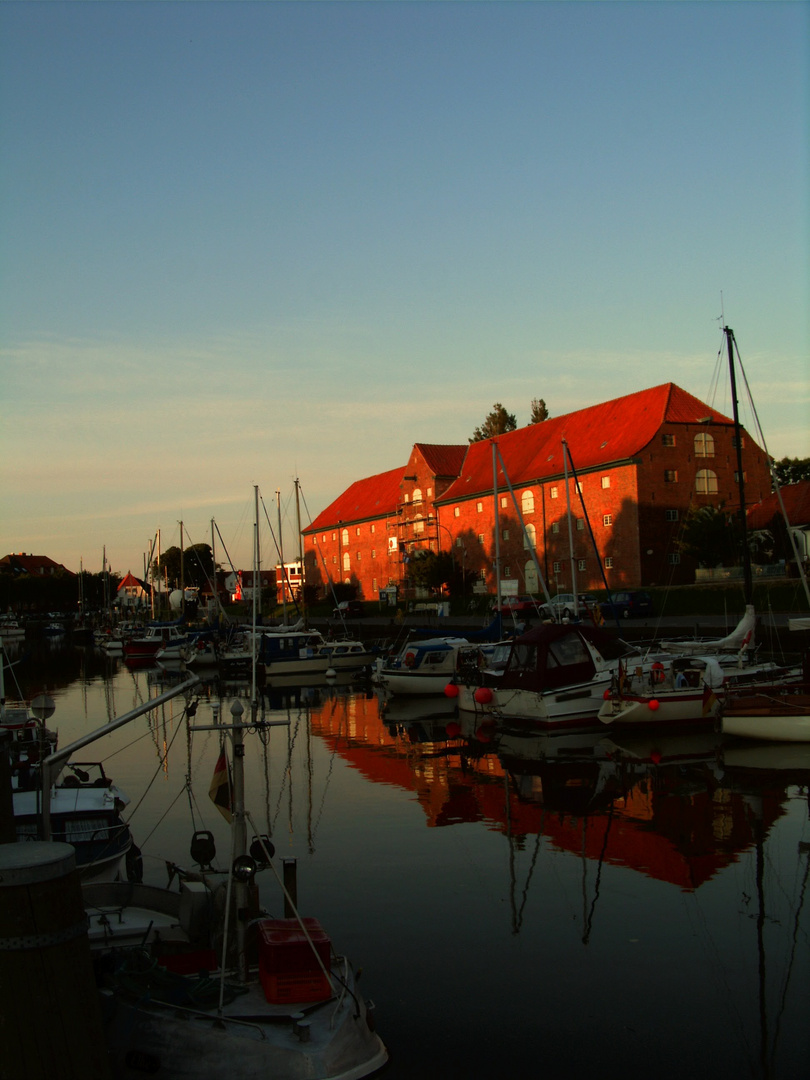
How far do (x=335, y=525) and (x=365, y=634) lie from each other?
4667 cm

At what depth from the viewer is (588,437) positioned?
78125mm

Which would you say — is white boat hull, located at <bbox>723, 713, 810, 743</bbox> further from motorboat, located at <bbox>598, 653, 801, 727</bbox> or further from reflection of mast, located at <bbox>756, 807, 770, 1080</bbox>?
reflection of mast, located at <bbox>756, 807, 770, 1080</bbox>

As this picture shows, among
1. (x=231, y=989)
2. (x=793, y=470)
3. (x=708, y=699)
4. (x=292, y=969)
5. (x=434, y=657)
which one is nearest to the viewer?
(x=292, y=969)

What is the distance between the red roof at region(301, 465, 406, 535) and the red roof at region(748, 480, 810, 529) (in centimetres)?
4640

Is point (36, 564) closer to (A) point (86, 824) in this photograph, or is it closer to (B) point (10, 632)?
(B) point (10, 632)

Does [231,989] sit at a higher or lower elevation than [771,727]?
higher

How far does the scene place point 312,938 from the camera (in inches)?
364

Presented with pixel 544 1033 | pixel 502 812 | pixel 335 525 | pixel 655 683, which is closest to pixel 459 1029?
pixel 544 1033

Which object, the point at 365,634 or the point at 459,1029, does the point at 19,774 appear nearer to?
the point at 459,1029

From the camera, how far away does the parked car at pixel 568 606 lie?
42184 mm

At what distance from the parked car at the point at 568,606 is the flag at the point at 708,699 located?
11.0 meters

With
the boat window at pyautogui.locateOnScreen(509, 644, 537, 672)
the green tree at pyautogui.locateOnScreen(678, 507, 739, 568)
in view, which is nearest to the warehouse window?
the green tree at pyautogui.locateOnScreen(678, 507, 739, 568)

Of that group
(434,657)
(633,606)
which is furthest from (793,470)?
(434,657)

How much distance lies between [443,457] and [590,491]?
28411mm
